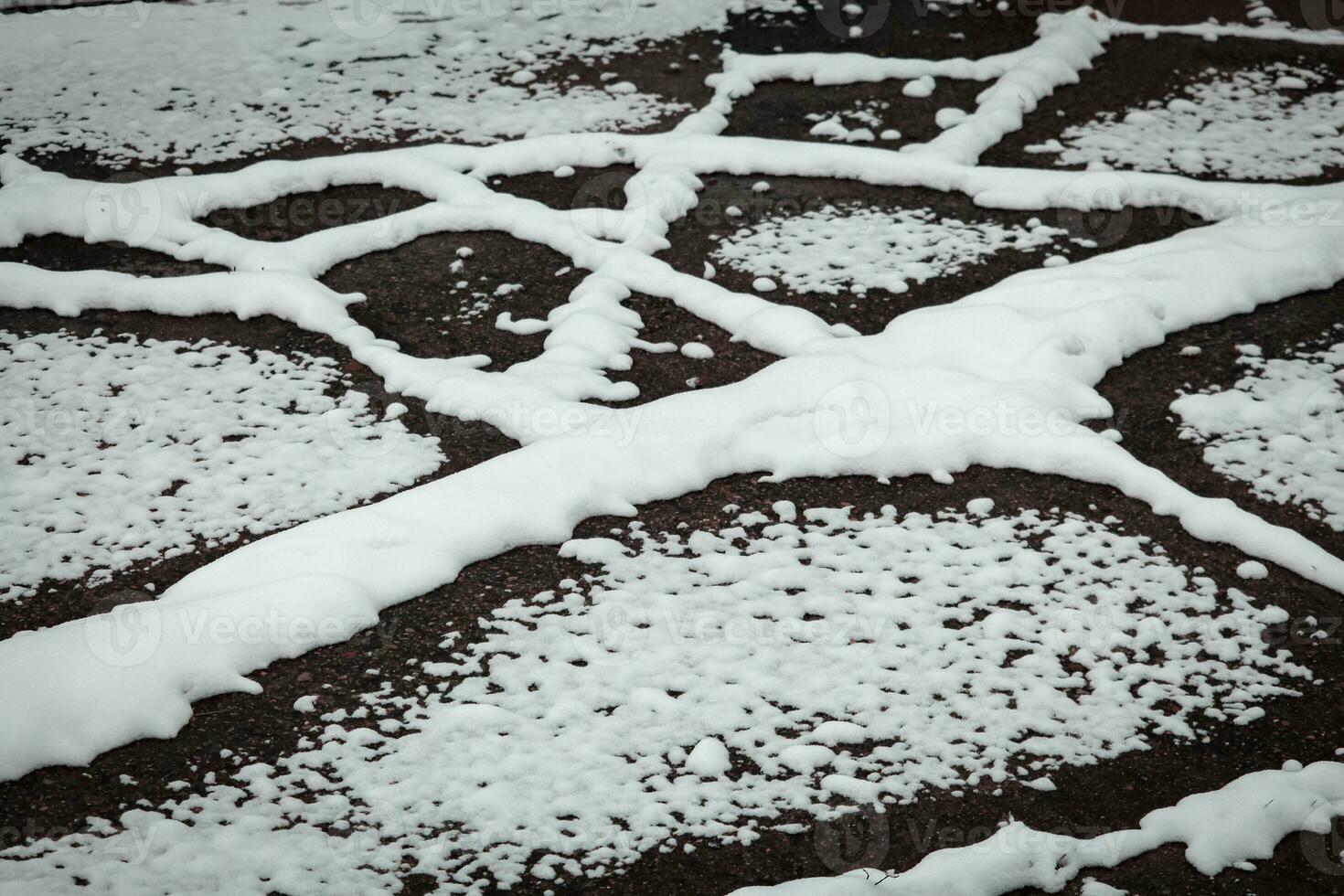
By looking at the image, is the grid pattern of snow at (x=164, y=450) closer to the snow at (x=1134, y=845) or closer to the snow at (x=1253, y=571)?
the snow at (x=1134, y=845)

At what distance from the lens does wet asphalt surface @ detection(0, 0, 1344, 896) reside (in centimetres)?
173

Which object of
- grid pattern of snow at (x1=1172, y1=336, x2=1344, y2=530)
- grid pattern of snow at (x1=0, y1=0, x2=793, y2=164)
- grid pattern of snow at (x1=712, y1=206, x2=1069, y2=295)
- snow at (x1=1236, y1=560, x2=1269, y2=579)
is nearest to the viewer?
snow at (x1=1236, y1=560, x2=1269, y2=579)

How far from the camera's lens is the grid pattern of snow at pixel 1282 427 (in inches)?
94.0

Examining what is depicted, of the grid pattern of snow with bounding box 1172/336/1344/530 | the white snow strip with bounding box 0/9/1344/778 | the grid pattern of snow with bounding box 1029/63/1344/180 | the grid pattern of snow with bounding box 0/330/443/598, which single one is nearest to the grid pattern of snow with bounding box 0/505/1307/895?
the white snow strip with bounding box 0/9/1344/778

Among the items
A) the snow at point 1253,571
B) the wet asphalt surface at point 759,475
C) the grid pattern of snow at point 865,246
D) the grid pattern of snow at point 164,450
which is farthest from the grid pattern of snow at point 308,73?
the snow at point 1253,571

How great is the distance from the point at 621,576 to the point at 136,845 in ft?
2.98

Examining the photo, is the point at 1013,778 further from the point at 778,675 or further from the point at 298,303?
the point at 298,303

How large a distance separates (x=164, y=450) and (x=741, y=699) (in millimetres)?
1357

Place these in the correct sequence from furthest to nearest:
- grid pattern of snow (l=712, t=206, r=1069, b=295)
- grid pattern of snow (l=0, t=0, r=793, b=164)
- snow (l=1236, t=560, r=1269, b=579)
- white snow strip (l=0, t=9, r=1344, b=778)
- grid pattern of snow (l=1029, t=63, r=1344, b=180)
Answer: grid pattern of snow (l=0, t=0, r=793, b=164), grid pattern of snow (l=1029, t=63, r=1344, b=180), grid pattern of snow (l=712, t=206, r=1069, b=295), snow (l=1236, t=560, r=1269, b=579), white snow strip (l=0, t=9, r=1344, b=778)

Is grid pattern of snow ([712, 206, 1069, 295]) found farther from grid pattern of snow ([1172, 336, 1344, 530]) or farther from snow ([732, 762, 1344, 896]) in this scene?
snow ([732, 762, 1344, 896])

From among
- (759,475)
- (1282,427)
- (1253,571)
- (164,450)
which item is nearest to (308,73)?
(164,450)

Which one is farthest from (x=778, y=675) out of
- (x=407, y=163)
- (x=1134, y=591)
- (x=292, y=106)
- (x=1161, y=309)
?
(x=292, y=106)

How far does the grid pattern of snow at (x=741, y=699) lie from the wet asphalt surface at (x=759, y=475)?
0.17ft

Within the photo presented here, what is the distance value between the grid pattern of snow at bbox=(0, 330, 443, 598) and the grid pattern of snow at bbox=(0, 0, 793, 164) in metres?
1.06
